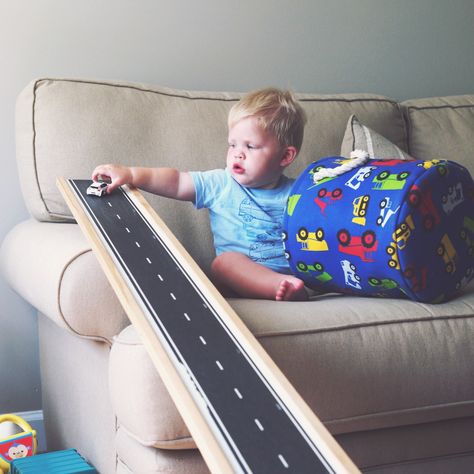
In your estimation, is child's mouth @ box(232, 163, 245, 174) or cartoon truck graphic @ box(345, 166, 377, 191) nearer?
cartoon truck graphic @ box(345, 166, 377, 191)

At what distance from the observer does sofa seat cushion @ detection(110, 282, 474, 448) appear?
1.13 m

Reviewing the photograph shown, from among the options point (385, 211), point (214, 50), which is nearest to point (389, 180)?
point (385, 211)

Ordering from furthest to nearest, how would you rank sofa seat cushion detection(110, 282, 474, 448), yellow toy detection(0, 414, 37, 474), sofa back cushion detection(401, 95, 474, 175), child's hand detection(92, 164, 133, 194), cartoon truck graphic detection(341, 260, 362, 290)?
sofa back cushion detection(401, 95, 474, 175) < yellow toy detection(0, 414, 37, 474) < child's hand detection(92, 164, 133, 194) < cartoon truck graphic detection(341, 260, 362, 290) < sofa seat cushion detection(110, 282, 474, 448)

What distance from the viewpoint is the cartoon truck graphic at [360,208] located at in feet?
4.46

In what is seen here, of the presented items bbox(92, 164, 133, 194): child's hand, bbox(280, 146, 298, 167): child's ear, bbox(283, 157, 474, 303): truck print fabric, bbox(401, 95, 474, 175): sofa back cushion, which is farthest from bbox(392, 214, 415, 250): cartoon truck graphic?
bbox(401, 95, 474, 175): sofa back cushion

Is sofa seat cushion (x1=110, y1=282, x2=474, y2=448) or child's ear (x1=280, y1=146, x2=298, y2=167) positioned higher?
child's ear (x1=280, y1=146, x2=298, y2=167)

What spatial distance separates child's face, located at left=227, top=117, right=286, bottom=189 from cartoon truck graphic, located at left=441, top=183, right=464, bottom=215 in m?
0.43

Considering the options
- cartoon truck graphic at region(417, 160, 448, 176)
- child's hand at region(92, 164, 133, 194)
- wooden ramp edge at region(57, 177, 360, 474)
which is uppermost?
cartoon truck graphic at region(417, 160, 448, 176)

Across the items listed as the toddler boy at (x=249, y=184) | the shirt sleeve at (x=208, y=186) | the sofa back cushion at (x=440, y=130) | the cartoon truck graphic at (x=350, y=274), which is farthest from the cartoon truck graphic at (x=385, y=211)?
the sofa back cushion at (x=440, y=130)

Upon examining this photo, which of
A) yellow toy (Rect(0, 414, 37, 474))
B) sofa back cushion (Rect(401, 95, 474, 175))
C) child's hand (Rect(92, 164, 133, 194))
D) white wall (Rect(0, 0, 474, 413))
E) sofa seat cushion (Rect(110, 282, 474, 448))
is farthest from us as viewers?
sofa back cushion (Rect(401, 95, 474, 175))

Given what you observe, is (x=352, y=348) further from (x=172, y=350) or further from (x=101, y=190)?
(x=101, y=190)

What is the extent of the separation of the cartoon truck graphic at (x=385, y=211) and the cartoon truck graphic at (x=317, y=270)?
17 cm

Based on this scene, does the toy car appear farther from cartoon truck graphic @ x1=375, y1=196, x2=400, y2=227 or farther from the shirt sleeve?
cartoon truck graphic @ x1=375, y1=196, x2=400, y2=227

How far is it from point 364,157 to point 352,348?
0.44 metres
